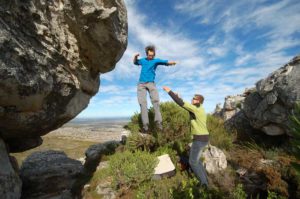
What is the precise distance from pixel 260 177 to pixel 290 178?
0.93m

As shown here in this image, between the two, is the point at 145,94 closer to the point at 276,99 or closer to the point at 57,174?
the point at 57,174

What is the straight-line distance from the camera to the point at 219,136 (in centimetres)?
1112

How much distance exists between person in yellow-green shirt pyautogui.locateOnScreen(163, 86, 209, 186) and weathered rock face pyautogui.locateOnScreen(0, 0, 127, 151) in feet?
9.20

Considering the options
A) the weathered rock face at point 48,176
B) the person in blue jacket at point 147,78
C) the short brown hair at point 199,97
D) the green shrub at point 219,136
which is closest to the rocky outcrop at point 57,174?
the weathered rock face at point 48,176

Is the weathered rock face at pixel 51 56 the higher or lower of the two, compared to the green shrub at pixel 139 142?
higher

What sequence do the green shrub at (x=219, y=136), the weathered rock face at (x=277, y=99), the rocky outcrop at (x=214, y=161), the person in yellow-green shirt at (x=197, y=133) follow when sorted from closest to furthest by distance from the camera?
the person in yellow-green shirt at (x=197, y=133) < the weathered rock face at (x=277, y=99) < the rocky outcrop at (x=214, y=161) < the green shrub at (x=219, y=136)

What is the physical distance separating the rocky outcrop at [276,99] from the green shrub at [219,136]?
134cm

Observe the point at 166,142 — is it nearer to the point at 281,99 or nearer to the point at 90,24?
the point at 281,99

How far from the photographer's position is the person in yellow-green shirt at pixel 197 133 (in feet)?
24.3

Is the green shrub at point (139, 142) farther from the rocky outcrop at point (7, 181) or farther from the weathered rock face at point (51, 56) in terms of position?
the rocky outcrop at point (7, 181)

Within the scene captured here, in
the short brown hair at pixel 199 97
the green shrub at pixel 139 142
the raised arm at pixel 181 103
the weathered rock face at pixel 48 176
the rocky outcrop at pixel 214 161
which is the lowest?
the weathered rock face at pixel 48 176

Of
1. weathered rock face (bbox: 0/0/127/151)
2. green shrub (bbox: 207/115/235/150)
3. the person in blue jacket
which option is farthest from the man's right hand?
green shrub (bbox: 207/115/235/150)

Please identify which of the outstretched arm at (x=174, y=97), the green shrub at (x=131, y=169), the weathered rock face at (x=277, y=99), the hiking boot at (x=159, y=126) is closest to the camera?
the outstretched arm at (x=174, y=97)

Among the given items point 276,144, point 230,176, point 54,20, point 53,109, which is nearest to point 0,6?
point 54,20
